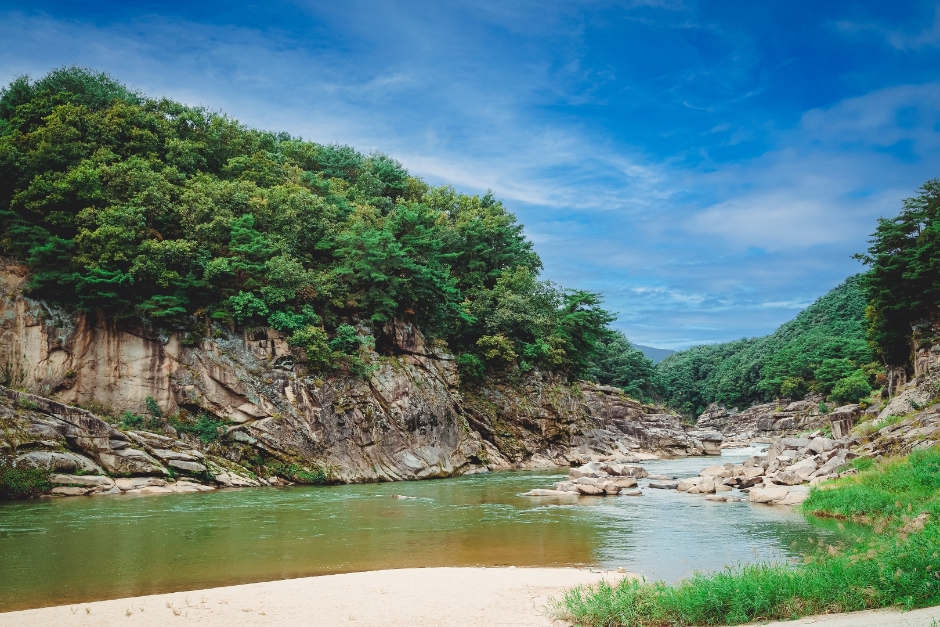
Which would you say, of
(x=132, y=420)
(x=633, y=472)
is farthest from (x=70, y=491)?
(x=633, y=472)

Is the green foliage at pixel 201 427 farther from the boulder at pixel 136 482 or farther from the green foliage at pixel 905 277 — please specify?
the green foliage at pixel 905 277

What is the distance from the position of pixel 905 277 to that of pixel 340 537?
125ft

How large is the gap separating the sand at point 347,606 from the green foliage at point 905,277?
1451 inches

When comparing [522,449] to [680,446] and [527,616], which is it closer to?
[680,446]

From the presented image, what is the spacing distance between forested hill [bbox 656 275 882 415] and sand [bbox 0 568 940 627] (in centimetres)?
7510

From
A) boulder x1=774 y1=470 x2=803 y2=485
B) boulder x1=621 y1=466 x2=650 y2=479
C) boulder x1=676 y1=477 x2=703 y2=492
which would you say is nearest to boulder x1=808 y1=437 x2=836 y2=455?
boulder x1=774 y1=470 x2=803 y2=485

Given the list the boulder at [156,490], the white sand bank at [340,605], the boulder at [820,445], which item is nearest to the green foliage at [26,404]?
the boulder at [156,490]

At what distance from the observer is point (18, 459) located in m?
24.5

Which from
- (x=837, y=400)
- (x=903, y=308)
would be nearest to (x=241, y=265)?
(x=903, y=308)

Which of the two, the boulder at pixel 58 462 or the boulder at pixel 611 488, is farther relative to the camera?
the boulder at pixel 611 488

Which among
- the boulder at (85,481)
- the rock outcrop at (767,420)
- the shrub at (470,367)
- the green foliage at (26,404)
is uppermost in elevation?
the shrub at (470,367)

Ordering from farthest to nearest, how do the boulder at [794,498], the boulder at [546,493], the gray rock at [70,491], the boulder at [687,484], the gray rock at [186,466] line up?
1. the gray rock at [186,466]
2. the boulder at [687,484]
3. the boulder at [546,493]
4. the gray rock at [70,491]
5. the boulder at [794,498]

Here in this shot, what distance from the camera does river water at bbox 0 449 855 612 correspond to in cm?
1294

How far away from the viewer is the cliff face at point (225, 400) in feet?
93.5
